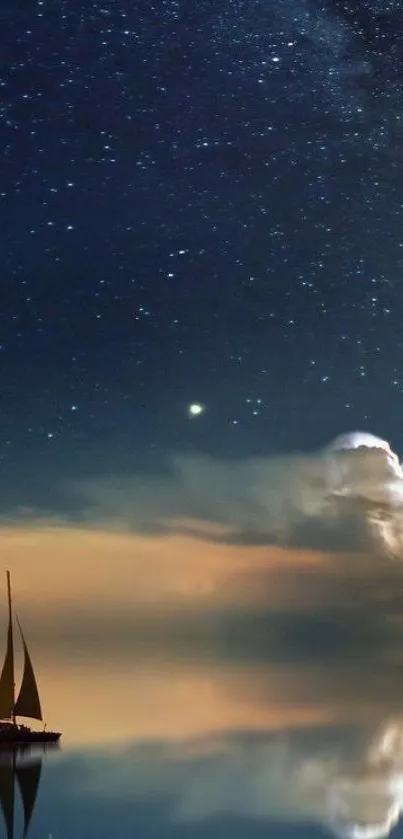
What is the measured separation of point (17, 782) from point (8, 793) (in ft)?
7.27

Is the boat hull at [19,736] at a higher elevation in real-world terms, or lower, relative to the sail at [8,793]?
lower

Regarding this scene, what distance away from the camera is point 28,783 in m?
38.3

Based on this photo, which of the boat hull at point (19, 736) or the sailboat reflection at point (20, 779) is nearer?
the sailboat reflection at point (20, 779)

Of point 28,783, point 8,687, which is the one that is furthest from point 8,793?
point 8,687

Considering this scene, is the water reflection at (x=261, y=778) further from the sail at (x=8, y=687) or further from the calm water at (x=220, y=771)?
the sail at (x=8, y=687)

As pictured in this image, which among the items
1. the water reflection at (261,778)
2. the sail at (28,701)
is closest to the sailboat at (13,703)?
the sail at (28,701)

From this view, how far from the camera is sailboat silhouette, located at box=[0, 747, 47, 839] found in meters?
33.0

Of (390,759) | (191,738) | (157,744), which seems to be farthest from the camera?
(191,738)

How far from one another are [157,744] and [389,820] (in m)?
23.3

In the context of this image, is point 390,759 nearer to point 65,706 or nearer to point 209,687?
point 65,706

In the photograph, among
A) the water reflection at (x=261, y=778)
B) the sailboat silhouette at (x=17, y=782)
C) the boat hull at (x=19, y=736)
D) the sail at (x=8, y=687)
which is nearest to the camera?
the water reflection at (x=261, y=778)

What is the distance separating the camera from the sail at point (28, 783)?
1335 inches

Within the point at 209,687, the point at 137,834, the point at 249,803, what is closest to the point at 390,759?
the point at 249,803

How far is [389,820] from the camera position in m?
30.7
